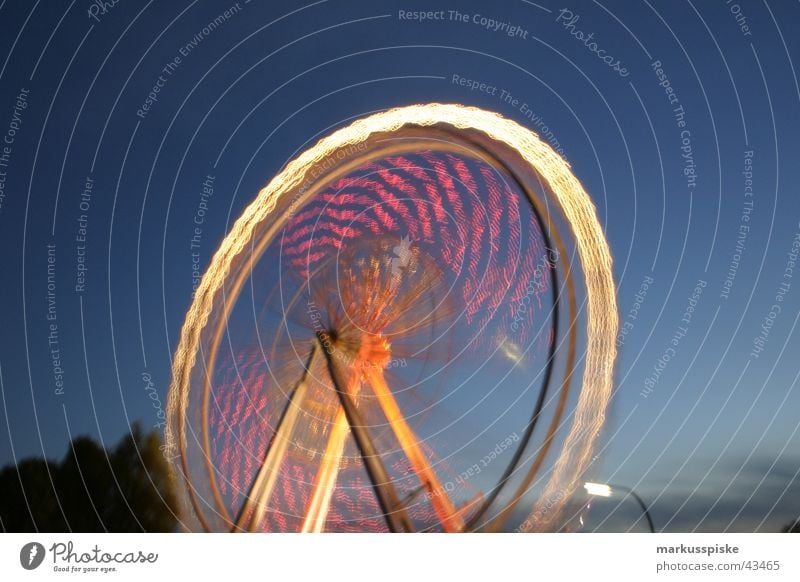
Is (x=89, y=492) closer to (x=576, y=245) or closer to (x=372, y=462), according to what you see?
(x=372, y=462)

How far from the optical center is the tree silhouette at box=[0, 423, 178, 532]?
1304 centimetres

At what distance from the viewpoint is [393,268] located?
11.9m

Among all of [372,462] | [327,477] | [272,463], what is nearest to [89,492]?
[272,463]

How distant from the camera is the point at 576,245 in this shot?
10820 millimetres

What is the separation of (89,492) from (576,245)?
29.2 feet

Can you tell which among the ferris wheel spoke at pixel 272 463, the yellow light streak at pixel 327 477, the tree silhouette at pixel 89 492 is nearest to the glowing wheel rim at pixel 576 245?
the ferris wheel spoke at pixel 272 463

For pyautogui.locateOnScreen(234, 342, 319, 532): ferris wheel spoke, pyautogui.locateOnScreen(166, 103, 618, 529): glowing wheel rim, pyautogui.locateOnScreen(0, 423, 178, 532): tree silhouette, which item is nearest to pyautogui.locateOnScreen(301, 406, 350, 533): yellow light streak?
pyautogui.locateOnScreen(234, 342, 319, 532): ferris wheel spoke

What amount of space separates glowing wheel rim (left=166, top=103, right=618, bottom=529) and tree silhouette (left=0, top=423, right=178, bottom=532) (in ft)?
8.32

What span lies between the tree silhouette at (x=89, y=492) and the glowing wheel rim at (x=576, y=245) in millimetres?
2537

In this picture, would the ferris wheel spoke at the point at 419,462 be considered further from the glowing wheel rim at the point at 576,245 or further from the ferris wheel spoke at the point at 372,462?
the glowing wheel rim at the point at 576,245

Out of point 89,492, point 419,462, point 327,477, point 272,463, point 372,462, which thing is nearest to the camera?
point 419,462

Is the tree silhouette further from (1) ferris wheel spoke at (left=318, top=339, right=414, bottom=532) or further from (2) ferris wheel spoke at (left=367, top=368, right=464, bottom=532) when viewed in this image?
(2) ferris wheel spoke at (left=367, top=368, right=464, bottom=532)

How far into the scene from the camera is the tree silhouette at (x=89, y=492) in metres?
13.0
